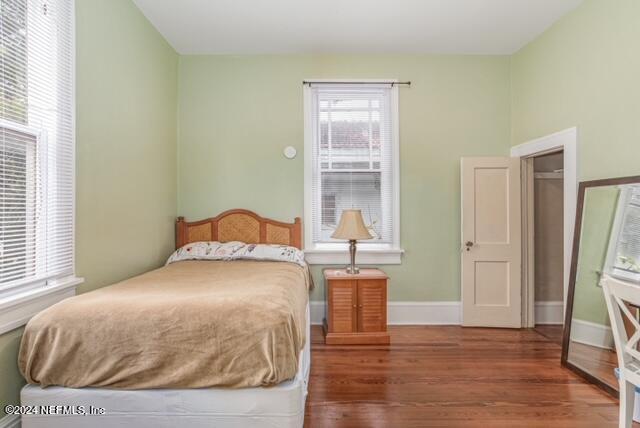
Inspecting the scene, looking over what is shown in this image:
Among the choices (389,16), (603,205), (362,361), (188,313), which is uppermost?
(389,16)

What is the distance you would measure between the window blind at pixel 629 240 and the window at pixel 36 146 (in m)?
3.55

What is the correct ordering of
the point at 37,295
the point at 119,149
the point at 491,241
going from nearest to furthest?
the point at 37,295 → the point at 119,149 → the point at 491,241

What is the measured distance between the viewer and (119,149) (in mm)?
2545

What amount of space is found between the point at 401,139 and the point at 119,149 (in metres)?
2.69

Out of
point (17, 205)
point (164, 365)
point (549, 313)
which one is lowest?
point (549, 313)

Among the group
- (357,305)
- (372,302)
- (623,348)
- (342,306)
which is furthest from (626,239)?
(342,306)

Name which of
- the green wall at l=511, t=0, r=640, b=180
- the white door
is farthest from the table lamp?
the green wall at l=511, t=0, r=640, b=180

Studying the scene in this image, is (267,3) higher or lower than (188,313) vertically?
higher

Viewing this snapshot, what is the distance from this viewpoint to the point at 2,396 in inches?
63.7

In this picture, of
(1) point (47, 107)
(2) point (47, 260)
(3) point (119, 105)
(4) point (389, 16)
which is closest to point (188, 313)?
(2) point (47, 260)

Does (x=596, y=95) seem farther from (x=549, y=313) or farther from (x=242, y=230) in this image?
(x=242, y=230)

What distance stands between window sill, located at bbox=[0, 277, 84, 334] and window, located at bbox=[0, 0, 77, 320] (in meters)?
0.02

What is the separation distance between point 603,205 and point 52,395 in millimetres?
3569

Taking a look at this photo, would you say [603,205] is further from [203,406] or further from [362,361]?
[203,406]
